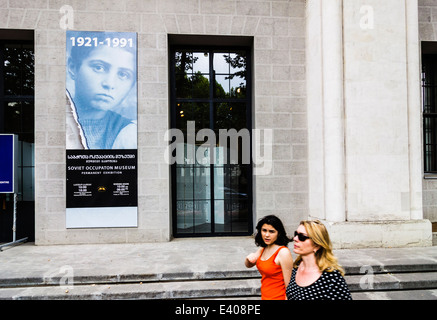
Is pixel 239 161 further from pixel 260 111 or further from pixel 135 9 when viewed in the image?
pixel 135 9

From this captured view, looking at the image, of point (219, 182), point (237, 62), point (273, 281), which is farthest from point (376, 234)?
point (237, 62)

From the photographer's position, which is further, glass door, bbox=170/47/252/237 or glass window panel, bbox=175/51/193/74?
glass window panel, bbox=175/51/193/74

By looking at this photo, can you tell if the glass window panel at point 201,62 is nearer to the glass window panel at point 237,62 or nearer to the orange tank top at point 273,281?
the glass window panel at point 237,62

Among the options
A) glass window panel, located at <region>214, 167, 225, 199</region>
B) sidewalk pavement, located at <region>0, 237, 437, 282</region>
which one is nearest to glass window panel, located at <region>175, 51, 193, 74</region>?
glass window panel, located at <region>214, 167, 225, 199</region>

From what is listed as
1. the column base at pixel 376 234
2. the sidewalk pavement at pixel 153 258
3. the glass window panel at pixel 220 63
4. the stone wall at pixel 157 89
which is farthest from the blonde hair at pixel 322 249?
the glass window panel at pixel 220 63

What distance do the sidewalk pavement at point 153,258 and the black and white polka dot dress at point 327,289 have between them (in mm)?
3047

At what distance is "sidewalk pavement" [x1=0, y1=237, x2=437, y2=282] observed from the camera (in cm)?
532

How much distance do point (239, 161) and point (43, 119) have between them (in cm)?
499

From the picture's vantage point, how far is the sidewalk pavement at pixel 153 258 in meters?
5.32

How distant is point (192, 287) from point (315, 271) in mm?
2966

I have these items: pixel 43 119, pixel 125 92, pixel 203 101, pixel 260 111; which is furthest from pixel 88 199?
pixel 260 111

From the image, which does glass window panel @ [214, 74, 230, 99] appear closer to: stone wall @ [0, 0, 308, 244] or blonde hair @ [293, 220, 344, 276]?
stone wall @ [0, 0, 308, 244]

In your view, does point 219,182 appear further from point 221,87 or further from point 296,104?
point 296,104

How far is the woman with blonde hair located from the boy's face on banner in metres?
6.31
